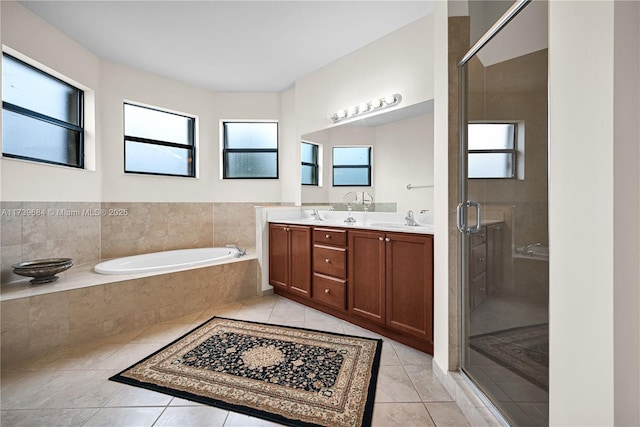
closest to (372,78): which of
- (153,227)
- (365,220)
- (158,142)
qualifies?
(365,220)

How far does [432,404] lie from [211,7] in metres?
3.10

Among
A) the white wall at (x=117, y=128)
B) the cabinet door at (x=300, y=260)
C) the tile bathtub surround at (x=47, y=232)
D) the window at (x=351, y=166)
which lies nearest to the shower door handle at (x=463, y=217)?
the window at (x=351, y=166)

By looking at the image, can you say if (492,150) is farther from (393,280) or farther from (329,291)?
(329,291)

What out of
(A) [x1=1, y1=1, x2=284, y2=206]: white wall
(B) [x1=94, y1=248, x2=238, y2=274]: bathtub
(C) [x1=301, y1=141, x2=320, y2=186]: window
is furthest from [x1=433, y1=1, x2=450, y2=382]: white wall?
(A) [x1=1, y1=1, x2=284, y2=206]: white wall

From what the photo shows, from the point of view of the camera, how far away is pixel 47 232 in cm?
260

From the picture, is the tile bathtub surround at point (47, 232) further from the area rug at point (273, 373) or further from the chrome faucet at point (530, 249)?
the chrome faucet at point (530, 249)

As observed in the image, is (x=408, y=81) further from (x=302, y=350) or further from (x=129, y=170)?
(x=129, y=170)

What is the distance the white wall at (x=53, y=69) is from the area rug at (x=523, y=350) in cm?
343

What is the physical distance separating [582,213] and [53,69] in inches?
152

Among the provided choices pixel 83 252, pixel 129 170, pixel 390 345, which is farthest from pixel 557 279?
pixel 129 170

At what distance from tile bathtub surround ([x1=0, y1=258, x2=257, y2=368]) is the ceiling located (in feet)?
7.20

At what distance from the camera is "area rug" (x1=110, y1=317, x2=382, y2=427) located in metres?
1.44

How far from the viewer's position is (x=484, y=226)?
1.43 meters

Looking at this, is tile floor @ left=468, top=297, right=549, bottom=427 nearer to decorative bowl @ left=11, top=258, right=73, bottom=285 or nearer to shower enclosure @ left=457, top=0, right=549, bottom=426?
shower enclosure @ left=457, top=0, right=549, bottom=426
